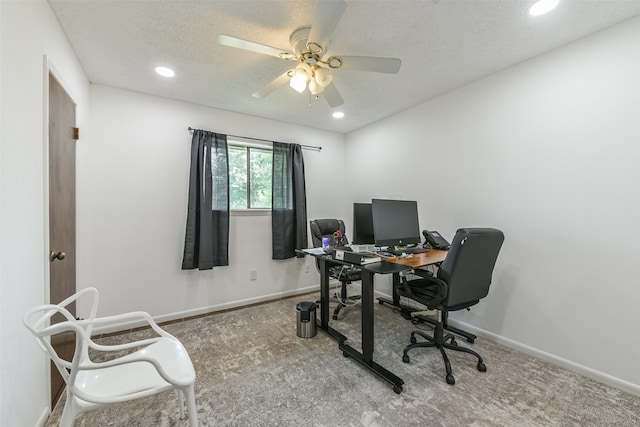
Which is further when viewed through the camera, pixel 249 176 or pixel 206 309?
pixel 249 176

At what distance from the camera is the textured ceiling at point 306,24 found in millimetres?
1639

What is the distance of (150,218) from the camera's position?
111 inches

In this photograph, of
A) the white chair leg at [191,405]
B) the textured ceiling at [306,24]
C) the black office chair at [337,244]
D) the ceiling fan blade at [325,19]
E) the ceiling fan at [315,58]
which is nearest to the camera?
the white chair leg at [191,405]

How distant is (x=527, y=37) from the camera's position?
192 centimetres

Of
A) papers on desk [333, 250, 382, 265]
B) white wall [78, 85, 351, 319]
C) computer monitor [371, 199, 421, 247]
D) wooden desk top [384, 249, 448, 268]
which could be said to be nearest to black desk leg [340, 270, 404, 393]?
papers on desk [333, 250, 382, 265]

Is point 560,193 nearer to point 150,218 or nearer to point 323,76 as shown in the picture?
point 323,76

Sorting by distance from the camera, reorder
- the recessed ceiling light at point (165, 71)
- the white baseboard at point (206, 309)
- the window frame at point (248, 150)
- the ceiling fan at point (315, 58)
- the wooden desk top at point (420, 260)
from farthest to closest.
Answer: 1. the window frame at point (248, 150)
2. the white baseboard at point (206, 309)
3. the recessed ceiling light at point (165, 71)
4. the wooden desk top at point (420, 260)
5. the ceiling fan at point (315, 58)

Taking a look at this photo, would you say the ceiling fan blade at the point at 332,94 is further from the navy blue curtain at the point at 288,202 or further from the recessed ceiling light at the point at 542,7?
the navy blue curtain at the point at 288,202

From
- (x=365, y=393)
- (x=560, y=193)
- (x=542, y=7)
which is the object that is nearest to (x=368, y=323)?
(x=365, y=393)

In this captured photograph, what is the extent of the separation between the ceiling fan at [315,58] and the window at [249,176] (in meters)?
1.52

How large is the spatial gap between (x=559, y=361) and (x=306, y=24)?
3.22m

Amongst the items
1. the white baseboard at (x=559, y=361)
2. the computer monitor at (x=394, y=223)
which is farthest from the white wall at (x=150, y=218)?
the white baseboard at (x=559, y=361)

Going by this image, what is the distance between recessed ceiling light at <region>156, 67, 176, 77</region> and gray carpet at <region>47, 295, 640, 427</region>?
2.56 meters

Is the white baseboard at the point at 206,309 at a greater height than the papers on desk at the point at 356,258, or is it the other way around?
the papers on desk at the point at 356,258
